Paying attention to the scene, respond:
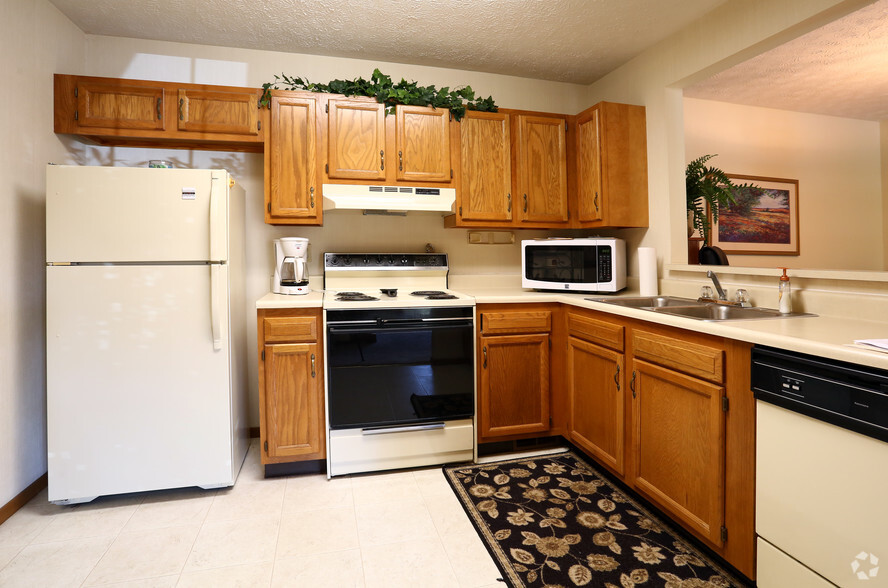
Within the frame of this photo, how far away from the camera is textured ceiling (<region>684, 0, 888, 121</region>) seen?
2.75m

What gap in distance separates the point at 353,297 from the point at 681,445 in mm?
1803

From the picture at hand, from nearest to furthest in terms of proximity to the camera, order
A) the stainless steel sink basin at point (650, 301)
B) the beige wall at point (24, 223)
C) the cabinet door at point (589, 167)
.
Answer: the beige wall at point (24, 223), the stainless steel sink basin at point (650, 301), the cabinet door at point (589, 167)

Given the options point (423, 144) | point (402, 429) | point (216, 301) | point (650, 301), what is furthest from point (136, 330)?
point (650, 301)

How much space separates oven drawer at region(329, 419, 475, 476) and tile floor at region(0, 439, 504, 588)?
4.2 inches

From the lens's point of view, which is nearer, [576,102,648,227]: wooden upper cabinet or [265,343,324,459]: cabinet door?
[265,343,324,459]: cabinet door

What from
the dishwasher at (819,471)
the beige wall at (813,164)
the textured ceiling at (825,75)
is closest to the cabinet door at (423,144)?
the dishwasher at (819,471)

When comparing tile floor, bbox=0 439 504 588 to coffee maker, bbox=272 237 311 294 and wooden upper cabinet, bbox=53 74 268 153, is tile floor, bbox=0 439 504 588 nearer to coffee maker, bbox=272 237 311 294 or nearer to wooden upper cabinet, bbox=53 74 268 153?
coffee maker, bbox=272 237 311 294

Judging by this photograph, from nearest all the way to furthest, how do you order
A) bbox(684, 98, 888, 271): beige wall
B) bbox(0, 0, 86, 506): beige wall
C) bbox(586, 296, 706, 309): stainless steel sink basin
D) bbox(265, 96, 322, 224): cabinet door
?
bbox(0, 0, 86, 506): beige wall
bbox(586, 296, 706, 309): stainless steel sink basin
bbox(265, 96, 322, 224): cabinet door
bbox(684, 98, 888, 271): beige wall

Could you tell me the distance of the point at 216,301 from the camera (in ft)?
7.42

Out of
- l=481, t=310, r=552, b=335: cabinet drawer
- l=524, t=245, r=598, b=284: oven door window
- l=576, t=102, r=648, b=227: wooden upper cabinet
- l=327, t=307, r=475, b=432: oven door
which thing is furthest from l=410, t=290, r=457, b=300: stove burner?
l=576, t=102, r=648, b=227: wooden upper cabinet

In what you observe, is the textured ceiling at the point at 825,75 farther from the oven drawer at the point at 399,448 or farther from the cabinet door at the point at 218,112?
the cabinet door at the point at 218,112

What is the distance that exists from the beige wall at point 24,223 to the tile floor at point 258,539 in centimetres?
36

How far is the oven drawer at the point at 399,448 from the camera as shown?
8.28 feet

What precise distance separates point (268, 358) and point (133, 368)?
2.01 ft
